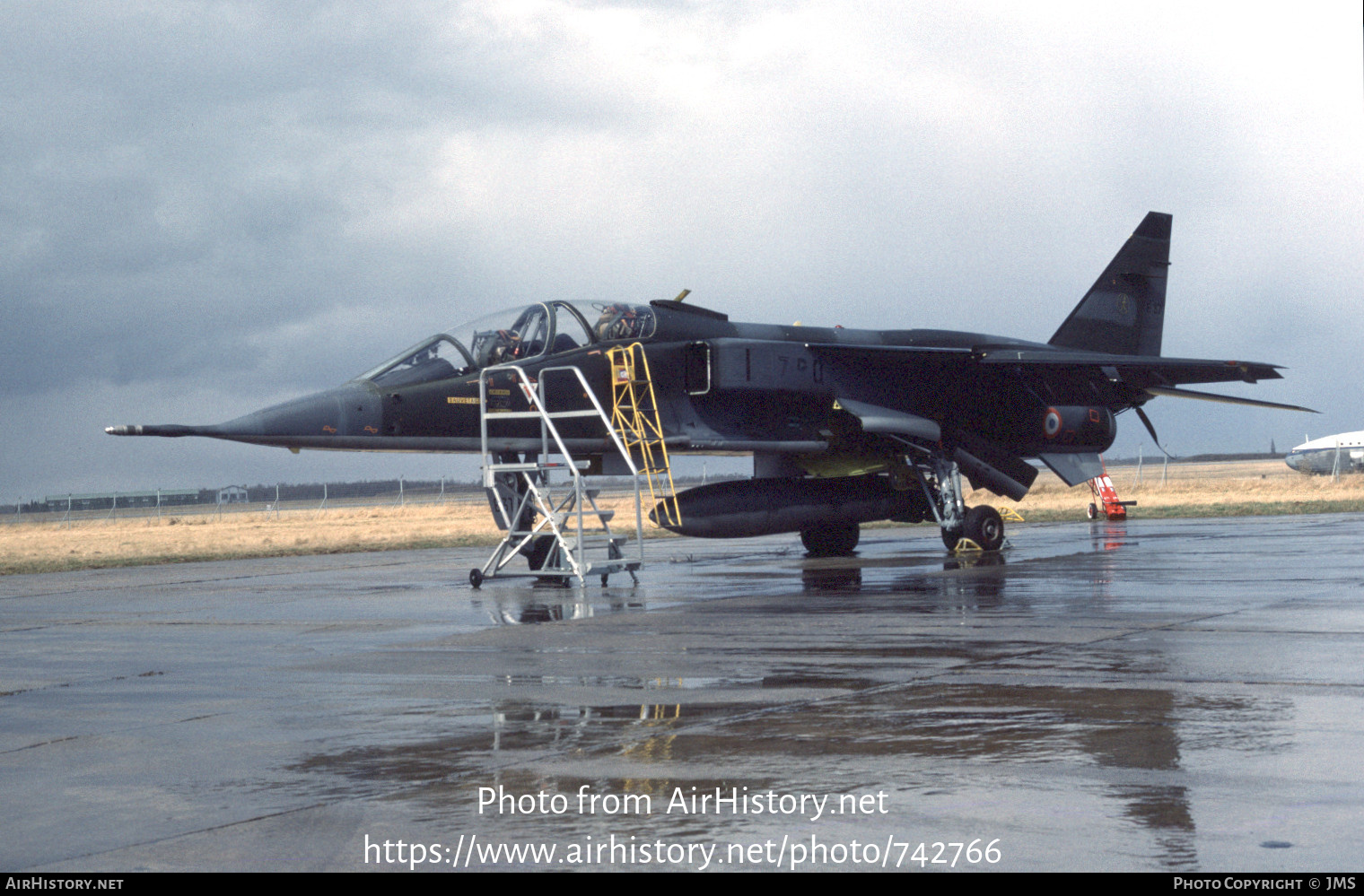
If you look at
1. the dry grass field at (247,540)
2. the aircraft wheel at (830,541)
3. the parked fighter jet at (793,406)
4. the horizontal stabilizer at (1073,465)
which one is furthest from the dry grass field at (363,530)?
the horizontal stabilizer at (1073,465)

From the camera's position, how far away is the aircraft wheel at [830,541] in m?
22.2

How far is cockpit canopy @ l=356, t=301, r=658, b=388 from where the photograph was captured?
1742cm

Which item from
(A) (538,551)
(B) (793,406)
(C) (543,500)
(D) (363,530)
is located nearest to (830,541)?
(B) (793,406)

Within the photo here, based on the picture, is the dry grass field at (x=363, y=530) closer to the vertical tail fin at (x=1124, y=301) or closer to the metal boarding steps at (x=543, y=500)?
the vertical tail fin at (x=1124, y=301)

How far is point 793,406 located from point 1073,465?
6255mm

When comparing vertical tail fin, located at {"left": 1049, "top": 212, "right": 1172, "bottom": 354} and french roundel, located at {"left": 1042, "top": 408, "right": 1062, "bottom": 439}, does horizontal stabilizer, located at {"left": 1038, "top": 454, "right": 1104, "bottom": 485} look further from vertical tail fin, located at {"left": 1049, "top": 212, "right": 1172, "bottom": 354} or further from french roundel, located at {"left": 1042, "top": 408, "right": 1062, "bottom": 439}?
vertical tail fin, located at {"left": 1049, "top": 212, "right": 1172, "bottom": 354}

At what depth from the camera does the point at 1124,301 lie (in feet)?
83.8

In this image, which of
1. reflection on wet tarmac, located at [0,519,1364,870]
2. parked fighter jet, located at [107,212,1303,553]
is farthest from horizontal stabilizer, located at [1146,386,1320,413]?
reflection on wet tarmac, located at [0,519,1364,870]

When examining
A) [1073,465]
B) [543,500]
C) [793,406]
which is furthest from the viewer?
[1073,465]

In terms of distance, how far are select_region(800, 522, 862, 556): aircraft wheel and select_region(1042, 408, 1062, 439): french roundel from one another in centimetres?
364

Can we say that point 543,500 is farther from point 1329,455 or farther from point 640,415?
point 1329,455

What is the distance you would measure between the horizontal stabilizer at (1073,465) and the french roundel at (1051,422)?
0.47 metres

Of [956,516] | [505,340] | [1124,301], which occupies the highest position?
[1124,301]
